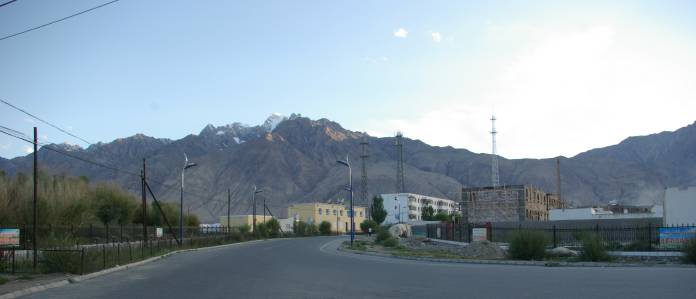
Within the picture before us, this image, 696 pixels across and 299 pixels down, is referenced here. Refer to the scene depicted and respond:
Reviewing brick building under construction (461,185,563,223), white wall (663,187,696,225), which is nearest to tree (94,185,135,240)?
white wall (663,187,696,225)

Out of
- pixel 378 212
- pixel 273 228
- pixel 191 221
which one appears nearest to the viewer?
pixel 191 221

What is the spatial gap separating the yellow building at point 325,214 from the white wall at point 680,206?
281 feet

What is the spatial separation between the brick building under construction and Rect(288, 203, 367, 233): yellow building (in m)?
27.0

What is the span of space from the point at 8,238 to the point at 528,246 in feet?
70.6

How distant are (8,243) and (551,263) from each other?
2097 cm

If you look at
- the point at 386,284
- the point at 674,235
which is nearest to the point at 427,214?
the point at 674,235

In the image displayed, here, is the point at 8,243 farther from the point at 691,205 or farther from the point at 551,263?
the point at 691,205

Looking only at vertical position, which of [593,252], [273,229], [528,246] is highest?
[528,246]

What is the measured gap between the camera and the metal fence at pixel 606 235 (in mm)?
32469

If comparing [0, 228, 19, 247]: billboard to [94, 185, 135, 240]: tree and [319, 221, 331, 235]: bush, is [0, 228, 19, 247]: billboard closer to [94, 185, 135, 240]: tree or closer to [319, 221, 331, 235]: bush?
[94, 185, 135, 240]: tree

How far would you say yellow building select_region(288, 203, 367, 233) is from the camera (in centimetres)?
13525

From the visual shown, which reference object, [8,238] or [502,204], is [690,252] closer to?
[8,238]

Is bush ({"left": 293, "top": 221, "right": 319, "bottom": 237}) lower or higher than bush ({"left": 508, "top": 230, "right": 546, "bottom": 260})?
lower

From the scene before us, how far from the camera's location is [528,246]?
2891 centimetres
